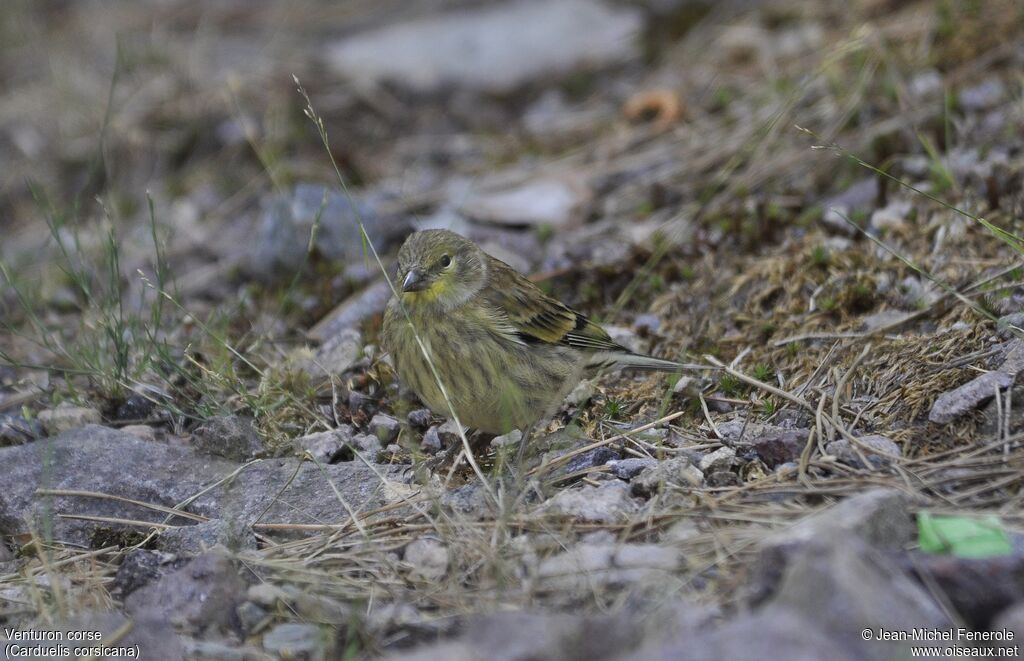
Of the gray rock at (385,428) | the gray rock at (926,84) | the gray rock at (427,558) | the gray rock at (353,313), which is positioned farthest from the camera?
the gray rock at (926,84)

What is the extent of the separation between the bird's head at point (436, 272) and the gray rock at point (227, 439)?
0.90 m

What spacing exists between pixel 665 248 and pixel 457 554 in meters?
2.91

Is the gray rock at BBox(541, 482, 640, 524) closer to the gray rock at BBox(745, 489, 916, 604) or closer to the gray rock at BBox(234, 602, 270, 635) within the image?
the gray rock at BBox(745, 489, 916, 604)

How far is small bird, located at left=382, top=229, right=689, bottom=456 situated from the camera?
14.5ft

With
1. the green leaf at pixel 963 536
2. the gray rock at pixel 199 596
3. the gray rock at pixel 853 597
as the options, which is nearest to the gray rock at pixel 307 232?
the gray rock at pixel 199 596

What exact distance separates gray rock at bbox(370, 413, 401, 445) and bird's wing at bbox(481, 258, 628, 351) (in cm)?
70

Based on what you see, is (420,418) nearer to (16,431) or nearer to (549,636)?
(16,431)

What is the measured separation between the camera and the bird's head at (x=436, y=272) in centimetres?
456

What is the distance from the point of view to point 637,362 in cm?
477

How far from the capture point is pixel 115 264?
4.86 meters

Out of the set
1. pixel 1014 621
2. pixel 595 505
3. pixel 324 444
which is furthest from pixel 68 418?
pixel 1014 621

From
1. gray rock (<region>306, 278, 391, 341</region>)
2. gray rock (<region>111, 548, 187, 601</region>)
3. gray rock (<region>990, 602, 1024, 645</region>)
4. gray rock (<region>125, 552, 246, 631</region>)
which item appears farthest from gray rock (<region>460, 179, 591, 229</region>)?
gray rock (<region>990, 602, 1024, 645</region>)

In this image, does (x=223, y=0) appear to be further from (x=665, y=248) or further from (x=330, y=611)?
(x=330, y=611)

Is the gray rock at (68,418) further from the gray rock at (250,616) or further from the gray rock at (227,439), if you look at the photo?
the gray rock at (250,616)
